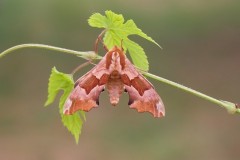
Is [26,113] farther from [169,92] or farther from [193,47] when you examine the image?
[193,47]

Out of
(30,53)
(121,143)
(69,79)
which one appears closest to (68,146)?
(121,143)

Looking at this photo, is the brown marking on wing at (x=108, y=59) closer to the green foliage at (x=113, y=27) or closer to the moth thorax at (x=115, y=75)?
the moth thorax at (x=115, y=75)

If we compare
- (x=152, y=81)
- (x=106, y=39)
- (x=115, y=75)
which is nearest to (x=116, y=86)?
(x=115, y=75)

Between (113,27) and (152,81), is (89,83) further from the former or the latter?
(152,81)

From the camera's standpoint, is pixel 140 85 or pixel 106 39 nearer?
pixel 140 85

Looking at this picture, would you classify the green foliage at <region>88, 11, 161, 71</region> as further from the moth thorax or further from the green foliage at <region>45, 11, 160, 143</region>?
the moth thorax

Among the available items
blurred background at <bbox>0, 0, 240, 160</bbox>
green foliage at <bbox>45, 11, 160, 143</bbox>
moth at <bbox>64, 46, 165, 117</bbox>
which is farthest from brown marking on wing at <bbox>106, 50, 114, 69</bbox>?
blurred background at <bbox>0, 0, 240, 160</bbox>

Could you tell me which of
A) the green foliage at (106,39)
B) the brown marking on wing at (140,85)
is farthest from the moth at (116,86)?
the green foliage at (106,39)
